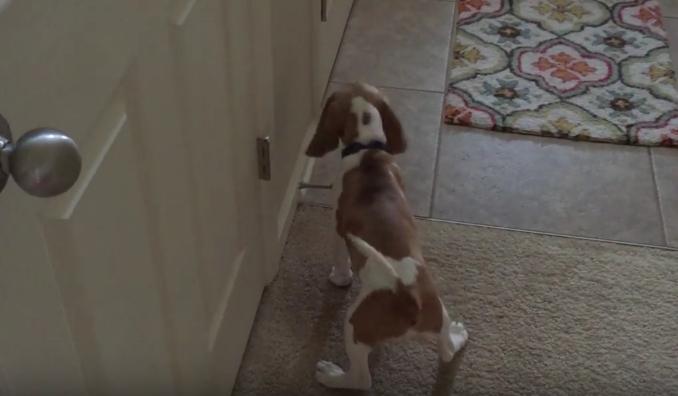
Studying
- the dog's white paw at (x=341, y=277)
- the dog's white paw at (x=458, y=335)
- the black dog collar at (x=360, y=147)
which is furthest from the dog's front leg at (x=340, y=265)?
the dog's white paw at (x=458, y=335)

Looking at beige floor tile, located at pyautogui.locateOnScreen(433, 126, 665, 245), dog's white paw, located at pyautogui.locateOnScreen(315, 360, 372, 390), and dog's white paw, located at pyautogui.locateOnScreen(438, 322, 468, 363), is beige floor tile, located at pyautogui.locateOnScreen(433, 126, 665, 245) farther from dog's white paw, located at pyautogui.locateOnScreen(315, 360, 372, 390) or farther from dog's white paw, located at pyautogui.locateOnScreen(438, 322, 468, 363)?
dog's white paw, located at pyautogui.locateOnScreen(315, 360, 372, 390)

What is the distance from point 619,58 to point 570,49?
0.13 meters

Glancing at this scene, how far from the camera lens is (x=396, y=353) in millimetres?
1559

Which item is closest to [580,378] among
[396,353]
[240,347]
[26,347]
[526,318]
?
[526,318]

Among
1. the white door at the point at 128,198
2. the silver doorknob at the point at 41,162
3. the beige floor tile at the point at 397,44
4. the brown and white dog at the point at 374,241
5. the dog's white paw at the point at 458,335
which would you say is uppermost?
the silver doorknob at the point at 41,162

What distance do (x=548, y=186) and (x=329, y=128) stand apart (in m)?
0.62

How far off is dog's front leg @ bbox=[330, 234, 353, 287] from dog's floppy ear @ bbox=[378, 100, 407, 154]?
0.67ft

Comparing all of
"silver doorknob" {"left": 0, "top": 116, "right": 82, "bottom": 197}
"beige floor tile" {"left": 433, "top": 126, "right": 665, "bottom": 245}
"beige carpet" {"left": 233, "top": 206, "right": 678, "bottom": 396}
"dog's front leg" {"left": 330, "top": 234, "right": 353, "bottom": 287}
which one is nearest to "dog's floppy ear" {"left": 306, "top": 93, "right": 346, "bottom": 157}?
"dog's front leg" {"left": 330, "top": 234, "right": 353, "bottom": 287}

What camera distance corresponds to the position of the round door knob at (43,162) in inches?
20.4

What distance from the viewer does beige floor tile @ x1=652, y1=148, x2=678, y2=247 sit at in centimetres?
182

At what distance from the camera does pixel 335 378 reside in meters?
1.49

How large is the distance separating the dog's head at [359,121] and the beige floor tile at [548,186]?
360mm

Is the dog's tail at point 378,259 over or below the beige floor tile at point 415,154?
over

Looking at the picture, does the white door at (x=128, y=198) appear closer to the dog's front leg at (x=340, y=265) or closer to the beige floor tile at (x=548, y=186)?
the dog's front leg at (x=340, y=265)
